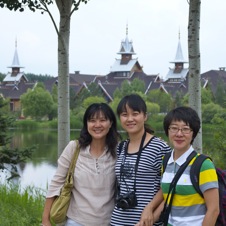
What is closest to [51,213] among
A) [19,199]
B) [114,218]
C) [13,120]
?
[114,218]

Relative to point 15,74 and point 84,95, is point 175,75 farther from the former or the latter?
point 15,74

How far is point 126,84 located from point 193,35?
33671mm

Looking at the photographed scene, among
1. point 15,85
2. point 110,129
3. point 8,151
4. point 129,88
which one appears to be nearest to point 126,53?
point 15,85

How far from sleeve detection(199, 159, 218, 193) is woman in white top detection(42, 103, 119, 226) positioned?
539mm

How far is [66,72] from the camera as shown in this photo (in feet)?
16.7

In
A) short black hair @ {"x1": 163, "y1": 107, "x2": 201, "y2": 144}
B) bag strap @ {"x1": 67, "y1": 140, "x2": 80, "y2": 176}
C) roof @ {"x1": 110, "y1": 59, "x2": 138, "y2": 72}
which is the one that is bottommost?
bag strap @ {"x1": 67, "y1": 140, "x2": 80, "y2": 176}

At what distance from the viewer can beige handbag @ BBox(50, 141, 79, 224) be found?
2.51 metres

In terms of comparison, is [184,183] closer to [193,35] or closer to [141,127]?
[141,127]

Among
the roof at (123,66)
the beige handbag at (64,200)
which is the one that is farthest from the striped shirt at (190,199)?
the roof at (123,66)

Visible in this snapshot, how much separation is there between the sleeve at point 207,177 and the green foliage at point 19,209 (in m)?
2.46

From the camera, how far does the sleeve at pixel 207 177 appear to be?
6.72 feet

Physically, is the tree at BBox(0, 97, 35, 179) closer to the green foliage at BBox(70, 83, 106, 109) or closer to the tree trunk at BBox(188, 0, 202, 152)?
the tree trunk at BBox(188, 0, 202, 152)

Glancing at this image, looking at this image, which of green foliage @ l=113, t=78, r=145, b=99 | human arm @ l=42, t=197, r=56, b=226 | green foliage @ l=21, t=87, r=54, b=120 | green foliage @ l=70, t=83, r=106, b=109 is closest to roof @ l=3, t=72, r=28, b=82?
green foliage @ l=70, t=83, r=106, b=109

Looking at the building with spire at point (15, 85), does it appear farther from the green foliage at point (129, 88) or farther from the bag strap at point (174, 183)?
the bag strap at point (174, 183)
